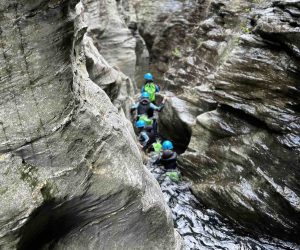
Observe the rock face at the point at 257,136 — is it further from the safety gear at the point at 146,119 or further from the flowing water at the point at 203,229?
the safety gear at the point at 146,119

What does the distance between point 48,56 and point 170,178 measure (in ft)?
30.0

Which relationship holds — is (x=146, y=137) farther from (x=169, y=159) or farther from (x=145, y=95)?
(x=145, y=95)

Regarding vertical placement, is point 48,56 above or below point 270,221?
above

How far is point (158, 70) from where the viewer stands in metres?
27.1

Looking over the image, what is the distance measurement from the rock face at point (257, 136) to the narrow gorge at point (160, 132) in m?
0.04

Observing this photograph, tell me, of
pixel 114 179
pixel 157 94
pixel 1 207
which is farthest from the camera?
pixel 157 94

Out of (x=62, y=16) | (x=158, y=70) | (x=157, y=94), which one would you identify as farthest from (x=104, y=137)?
(x=158, y=70)

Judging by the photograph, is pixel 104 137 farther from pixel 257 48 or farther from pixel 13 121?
pixel 257 48

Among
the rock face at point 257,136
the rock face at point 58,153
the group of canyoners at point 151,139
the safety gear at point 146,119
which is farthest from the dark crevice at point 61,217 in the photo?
the safety gear at point 146,119

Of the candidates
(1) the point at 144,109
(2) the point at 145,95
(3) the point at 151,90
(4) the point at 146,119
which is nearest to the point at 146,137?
(4) the point at 146,119

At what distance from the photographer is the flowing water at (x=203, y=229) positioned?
9.76m

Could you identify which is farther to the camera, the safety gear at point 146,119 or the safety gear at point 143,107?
the safety gear at point 143,107

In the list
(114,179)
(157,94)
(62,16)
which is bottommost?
(157,94)

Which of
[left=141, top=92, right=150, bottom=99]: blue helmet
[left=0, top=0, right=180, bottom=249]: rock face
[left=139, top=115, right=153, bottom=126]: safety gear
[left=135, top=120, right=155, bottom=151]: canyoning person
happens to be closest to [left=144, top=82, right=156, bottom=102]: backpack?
[left=141, top=92, right=150, bottom=99]: blue helmet
